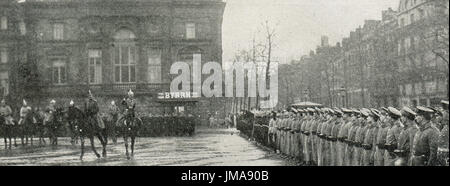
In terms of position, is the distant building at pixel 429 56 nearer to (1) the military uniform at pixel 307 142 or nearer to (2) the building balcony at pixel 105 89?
(1) the military uniform at pixel 307 142

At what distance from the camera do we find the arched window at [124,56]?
51562mm

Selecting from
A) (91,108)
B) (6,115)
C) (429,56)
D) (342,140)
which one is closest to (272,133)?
(91,108)

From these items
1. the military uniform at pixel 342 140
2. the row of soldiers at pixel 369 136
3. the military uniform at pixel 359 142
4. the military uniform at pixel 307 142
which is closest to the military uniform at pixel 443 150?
the row of soldiers at pixel 369 136

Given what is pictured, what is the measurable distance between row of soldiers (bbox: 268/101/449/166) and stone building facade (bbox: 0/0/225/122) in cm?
3345

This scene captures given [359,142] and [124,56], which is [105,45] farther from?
[359,142]

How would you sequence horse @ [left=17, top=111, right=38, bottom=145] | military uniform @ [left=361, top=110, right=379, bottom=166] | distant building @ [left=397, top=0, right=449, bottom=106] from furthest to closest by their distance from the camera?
horse @ [left=17, top=111, right=38, bottom=145] < distant building @ [left=397, top=0, right=449, bottom=106] < military uniform @ [left=361, top=110, right=379, bottom=166]

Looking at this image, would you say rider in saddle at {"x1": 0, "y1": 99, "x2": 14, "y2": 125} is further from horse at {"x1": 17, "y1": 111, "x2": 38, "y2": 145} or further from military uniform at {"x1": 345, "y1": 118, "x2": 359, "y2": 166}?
military uniform at {"x1": 345, "y1": 118, "x2": 359, "y2": 166}

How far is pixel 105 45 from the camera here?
51.2 metres

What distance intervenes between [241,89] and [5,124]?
133 feet

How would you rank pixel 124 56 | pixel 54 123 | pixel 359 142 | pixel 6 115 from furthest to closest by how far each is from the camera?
pixel 124 56, pixel 54 123, pixel 6 115, pixel 359 142

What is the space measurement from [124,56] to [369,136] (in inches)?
1690

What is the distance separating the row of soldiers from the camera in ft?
→ 29.1

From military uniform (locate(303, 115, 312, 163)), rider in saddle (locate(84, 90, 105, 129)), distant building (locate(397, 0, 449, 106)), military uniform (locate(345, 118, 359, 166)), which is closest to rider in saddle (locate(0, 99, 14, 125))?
rider in saddle (locate(84, 90, 105, 129))

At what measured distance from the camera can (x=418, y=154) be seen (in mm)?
8859
